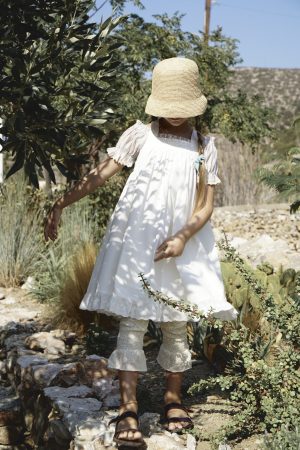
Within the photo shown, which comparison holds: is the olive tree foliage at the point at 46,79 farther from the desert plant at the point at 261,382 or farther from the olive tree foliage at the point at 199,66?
the olive tree foliage at the point at 199,66

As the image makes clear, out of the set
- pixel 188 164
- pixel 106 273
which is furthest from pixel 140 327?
pixel 188 164

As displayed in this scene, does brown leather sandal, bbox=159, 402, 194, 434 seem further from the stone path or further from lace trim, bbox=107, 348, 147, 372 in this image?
lace trim, bbox=107, 348, 147, 372

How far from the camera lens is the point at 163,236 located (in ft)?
11.0

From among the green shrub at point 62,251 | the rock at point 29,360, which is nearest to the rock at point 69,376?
the rock at point 29,360

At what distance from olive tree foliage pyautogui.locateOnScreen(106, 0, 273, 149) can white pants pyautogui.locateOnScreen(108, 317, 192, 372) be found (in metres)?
4.62

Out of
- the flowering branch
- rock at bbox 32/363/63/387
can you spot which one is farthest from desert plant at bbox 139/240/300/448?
rock at bbox 32/363/63/387

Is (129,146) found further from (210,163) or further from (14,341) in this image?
(14,341)

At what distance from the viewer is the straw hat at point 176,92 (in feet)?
11.1

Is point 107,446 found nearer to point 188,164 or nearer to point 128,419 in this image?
point 128,419

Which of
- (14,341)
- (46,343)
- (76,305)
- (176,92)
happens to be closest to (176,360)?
(176,92)

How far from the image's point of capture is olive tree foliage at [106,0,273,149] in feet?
27.6

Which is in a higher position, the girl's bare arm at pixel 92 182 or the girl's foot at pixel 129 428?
the girl's bare arm at pixel 92 182

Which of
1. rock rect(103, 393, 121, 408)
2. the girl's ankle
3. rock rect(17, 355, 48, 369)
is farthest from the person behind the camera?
A: rock rect(17, 355, 48, 369)

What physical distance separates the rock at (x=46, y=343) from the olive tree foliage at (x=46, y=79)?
6.00 ft
